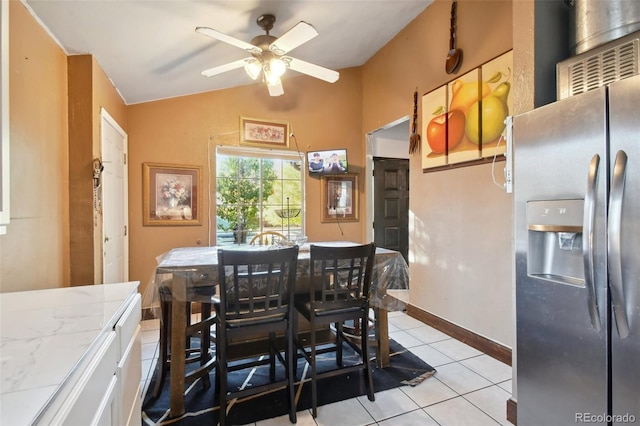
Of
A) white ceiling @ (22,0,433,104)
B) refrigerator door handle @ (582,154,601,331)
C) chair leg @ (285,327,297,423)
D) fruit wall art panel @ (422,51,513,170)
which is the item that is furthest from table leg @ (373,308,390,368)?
white ceiling @ (22,0,433,104)

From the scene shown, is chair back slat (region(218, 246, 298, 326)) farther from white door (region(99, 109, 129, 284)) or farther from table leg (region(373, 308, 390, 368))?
white door (region(99, 109, 129, 284))

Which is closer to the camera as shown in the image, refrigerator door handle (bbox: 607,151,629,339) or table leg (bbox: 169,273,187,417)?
refrigerator door handle (bbox: 607,151,629,339)

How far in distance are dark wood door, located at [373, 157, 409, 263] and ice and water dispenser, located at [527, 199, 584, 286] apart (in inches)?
128

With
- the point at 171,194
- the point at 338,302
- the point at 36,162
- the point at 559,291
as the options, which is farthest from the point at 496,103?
the point at 171,194

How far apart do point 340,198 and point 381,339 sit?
93.5 inches

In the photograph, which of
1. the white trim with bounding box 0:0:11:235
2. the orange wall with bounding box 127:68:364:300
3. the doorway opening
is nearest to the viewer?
the white trim with bounding box 0:0:11:235

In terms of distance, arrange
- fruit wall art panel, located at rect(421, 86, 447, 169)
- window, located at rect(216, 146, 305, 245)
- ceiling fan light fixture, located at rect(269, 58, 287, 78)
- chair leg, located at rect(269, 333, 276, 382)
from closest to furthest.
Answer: chair leg, located at rect(269, 333, 276, 382)
ceiling fan light fixture, located at rect(269, 58, 287, 78)
fruit wall art panel, located at rect(421, 86, 447, 169)
window, located at rect(216, 146, 305, 245)

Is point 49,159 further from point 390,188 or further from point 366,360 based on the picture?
point 390,188

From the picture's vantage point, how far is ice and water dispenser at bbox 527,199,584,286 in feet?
4.36

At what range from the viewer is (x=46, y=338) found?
917mm

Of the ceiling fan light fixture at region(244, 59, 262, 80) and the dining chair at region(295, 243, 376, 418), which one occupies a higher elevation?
the ceiling fan light fixture at region(244, 59, 262, 80)

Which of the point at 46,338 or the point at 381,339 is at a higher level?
the point at 46,338

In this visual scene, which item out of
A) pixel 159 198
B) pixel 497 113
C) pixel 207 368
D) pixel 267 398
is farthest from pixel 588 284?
pixel 159 198

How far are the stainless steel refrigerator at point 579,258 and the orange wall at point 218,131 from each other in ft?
9.88
